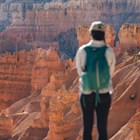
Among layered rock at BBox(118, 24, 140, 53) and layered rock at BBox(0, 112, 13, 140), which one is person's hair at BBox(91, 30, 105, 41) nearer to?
layered rock at BBox(0, 112, 13, 140)

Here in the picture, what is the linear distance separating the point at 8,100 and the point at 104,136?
1528 inches

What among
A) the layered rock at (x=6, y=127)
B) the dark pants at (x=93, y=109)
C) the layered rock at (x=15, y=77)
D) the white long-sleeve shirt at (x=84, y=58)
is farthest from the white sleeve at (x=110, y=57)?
A: the layered rock at (x=15, y=77)

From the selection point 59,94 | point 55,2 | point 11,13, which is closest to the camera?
point 59,94

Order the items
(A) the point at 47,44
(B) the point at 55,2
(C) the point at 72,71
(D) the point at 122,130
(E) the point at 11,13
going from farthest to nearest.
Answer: (E) the point at 11,13
(B) the point at 55,2
(A) the point at 47,44
(C) the point at 72,71
(D) the point at 122,130

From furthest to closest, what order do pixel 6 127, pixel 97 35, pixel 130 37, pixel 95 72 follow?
pixel 130 37 → pixel 6 127 → pixel 97 35 → pixel 95 72

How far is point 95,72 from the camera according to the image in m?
8.28

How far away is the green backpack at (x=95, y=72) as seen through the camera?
27.1 feet

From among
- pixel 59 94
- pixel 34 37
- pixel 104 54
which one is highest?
pixel 104 54

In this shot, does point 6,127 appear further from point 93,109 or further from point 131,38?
point 93,109

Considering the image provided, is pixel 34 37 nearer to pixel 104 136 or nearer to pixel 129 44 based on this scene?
pixel 129 44

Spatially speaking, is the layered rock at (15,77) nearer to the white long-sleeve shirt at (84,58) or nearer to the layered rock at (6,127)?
the layered rock at (6,127)

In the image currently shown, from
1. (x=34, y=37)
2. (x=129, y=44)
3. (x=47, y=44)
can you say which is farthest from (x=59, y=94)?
(x=34, y=37)

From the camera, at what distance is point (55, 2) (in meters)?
102

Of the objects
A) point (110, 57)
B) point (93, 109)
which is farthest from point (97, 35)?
point (93, 109)
